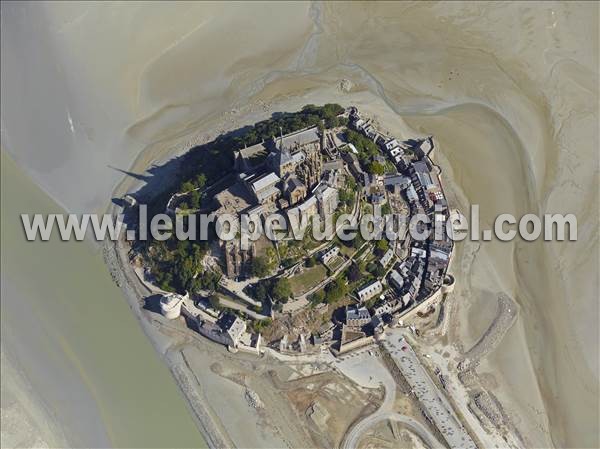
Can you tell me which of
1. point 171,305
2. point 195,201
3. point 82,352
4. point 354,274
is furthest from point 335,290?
point 82,352

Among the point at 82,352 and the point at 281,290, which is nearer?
the point at 281,290

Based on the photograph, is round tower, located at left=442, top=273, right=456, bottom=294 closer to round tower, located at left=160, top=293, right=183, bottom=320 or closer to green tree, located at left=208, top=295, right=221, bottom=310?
green tree, located at left=208, top=295, right=221, bottom=310

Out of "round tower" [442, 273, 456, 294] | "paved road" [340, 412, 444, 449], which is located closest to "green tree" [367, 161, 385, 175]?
"round tower" [442, 273, 456, 294]

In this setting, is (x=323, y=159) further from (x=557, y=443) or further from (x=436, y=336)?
(x=557, y=443)

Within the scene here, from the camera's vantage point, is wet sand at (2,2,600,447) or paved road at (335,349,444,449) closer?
paved road at (335,349,444,449)

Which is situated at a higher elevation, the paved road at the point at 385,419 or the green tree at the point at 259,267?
the green tree at the point at 259,267

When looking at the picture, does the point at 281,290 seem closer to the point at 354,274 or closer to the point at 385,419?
the point at 354,274

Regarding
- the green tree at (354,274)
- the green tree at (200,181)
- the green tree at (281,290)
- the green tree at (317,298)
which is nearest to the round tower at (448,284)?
the green tree at (354,274)

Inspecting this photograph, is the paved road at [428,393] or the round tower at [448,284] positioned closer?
the paved road at [428,393]

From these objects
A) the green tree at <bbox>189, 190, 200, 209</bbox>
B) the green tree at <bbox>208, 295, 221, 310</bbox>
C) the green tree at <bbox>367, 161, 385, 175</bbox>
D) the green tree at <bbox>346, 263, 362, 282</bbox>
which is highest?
the green tree at <bbox>189, 190, 200, 209</bbox>

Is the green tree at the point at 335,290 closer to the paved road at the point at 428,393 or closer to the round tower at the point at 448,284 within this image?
the paved road at the point at 428,393
